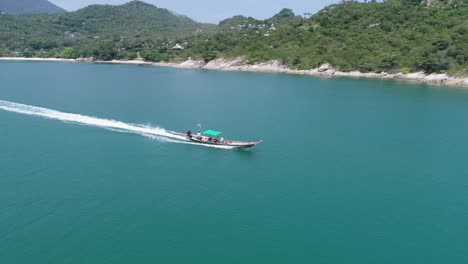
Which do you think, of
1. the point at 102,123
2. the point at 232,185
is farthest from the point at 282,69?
the point at 232,185

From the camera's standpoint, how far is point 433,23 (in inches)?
3984

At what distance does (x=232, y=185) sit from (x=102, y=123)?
21.0m

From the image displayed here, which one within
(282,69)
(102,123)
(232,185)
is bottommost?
(232,185)

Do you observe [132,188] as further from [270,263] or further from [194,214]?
[270,263]

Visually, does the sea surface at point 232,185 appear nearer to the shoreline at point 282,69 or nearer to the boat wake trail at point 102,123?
the boat wake trail at point 102,123

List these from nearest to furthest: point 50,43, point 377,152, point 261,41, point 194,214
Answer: point 194,214, point 377,152, point 261,41, point 50,43

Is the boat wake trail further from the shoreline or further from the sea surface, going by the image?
the shoreline

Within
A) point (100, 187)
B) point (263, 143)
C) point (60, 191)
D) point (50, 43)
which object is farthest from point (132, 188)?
point (50, 43)

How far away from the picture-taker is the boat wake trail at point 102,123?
40656 millimetres

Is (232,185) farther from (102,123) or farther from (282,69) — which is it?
(282,69)

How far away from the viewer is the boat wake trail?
4066 centimetres

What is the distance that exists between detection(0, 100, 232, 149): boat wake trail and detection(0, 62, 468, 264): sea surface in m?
0.22

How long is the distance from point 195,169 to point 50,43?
147362 millimetres

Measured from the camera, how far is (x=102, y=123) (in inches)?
1757
